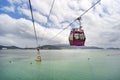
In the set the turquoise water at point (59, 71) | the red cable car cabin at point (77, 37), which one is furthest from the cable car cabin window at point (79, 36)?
the turquoise water at point (59, 71)

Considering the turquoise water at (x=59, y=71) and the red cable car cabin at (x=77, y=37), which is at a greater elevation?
the red cable car cabin at (x=77, y=37)

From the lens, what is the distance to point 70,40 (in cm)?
1627

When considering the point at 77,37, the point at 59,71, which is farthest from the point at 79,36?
the point at 59,71

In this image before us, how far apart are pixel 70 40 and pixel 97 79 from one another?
23.5m

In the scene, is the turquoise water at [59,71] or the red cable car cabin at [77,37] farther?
the turquoise water at [59,71]

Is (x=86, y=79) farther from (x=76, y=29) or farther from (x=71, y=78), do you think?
(x=76, y=29)

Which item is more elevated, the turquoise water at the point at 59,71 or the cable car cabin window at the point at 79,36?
the cable car cabin window at the point at 79,36

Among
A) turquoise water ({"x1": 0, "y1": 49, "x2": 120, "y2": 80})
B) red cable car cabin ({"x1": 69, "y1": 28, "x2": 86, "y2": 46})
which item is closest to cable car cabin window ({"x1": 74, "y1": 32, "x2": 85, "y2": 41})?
red cable car cabin ({"x1": 69, "y1": 28, "x2": 86, "y2": 46})

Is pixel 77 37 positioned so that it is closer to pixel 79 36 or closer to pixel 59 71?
pixel 79 36

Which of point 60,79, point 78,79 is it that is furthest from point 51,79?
point 78,79

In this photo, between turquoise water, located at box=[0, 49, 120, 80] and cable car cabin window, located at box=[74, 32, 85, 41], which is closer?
cable car cabin window, located at box=[74, 32, 85, 41]

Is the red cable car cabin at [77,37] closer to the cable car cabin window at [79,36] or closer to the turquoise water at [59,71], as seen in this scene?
the cable car cabin window at [79,36]

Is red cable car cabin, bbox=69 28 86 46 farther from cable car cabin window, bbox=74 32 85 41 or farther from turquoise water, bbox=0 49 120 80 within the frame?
turquoise water, bbox=0 49 120 80

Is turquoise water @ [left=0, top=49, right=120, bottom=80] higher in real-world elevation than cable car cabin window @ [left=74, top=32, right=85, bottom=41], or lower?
lower
